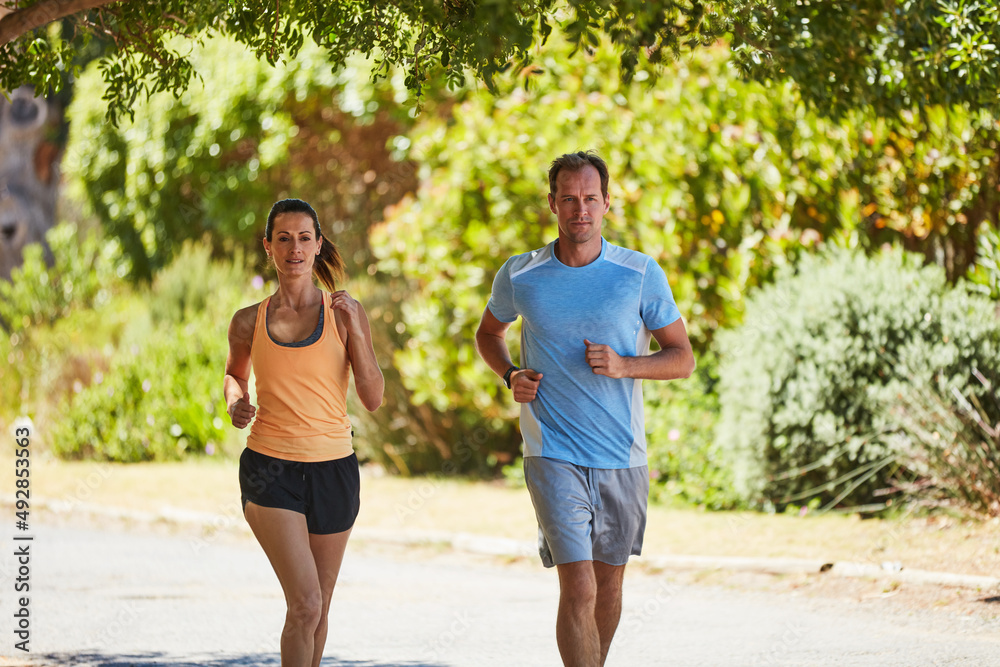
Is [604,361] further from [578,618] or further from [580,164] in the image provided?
[578,618]

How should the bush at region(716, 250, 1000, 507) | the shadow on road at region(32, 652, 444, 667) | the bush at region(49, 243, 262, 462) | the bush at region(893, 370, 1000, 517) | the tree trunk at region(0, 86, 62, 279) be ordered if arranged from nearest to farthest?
the shadow on road at region(32, 652, 444, 667) < the bush at region(893, 370, 1000, 517) < the bush at region(716, 250, 1000, 507) < the bush at region(49, 243, 262, 462) < the tree trunk at region(0, 86, 62, 279)

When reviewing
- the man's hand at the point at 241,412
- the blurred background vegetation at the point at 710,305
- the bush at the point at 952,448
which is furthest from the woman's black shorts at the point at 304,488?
the bush at the point at 952,448

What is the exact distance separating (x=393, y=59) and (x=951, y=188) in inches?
266

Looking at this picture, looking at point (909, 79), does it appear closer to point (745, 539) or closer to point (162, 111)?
point (745, 539)

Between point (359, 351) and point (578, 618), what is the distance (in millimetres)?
1290

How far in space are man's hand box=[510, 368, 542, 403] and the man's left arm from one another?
229 mm

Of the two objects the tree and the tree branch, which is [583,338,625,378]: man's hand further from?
the tree branch

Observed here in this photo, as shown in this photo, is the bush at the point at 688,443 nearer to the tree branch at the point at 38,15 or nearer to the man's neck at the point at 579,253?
the man's neck at the point at 579,253

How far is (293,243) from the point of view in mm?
4523

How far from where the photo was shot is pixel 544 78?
11.8 meters

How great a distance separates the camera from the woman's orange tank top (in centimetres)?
432

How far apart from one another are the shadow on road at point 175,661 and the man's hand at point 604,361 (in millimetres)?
2218

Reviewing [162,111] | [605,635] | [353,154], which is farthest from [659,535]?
[162,111]

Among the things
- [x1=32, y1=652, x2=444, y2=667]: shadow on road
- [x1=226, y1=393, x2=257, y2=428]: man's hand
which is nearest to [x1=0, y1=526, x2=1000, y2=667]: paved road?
[x1=32, y1=652, x2=444, y2=667]: shadow on road
